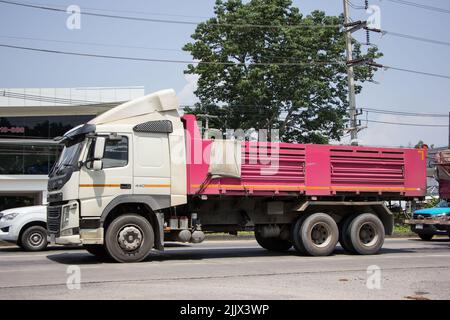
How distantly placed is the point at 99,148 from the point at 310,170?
4.93 metres

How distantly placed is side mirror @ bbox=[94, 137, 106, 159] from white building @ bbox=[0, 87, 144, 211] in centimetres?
2248

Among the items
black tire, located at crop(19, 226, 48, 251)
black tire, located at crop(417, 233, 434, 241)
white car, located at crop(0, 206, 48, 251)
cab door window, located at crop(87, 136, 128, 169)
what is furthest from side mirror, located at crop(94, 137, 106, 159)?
black tire, located at crop(417, 233, 434, 241)

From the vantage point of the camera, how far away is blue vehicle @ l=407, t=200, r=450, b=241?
1856 centimetres

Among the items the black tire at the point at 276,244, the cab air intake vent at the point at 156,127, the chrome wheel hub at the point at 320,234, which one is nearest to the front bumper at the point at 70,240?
the cab air intake vent at the point at 156,127

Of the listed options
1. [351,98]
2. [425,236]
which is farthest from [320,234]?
[351,98]

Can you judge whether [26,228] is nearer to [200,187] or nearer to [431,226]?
[200,187]

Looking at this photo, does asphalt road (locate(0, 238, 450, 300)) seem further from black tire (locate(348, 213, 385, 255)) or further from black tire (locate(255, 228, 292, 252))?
black tire (locate(255, 228, 292, 252))

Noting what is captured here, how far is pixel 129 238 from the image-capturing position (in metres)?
11.4

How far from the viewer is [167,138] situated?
11938mm

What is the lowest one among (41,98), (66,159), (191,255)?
(191,255)

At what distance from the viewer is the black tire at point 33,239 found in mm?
15203
